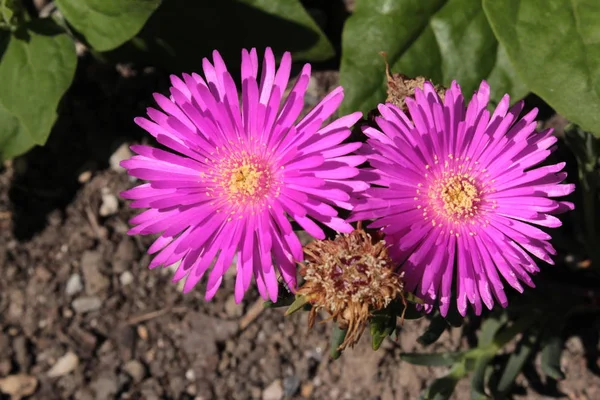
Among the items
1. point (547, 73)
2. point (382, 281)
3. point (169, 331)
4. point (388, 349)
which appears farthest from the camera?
point (169, 331)

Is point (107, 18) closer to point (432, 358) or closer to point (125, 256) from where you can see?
point (125, 256)

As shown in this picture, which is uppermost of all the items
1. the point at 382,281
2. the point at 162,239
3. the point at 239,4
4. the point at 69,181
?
the point at 239,4

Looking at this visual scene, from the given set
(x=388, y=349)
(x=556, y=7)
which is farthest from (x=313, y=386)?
(x=556, y=7)

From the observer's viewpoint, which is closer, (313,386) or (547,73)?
(547,73)

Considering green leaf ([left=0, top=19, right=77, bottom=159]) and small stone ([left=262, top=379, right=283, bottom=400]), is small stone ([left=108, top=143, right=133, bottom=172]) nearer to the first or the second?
green leaf ([left=0, top=19, right=77, bottom=159])

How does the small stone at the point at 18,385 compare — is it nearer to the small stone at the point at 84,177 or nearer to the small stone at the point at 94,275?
the small stone at the point at 94,275

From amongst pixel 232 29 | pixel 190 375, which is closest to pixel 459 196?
pixel 232 29

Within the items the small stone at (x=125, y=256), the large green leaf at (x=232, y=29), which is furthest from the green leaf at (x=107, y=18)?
the small stone at (x=125, y=256)

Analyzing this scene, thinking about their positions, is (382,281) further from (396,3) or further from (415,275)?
(396,3)
